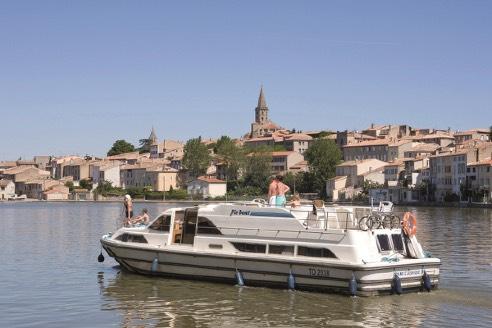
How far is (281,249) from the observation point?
80.5ft

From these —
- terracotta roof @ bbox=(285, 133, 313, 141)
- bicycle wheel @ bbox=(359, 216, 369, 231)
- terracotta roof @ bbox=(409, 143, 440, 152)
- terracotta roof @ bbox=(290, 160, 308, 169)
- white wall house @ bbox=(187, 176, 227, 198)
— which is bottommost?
bicycle wheel @ bbox=(359, 216, 369, 231)

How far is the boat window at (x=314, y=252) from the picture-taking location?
2367 centimetres

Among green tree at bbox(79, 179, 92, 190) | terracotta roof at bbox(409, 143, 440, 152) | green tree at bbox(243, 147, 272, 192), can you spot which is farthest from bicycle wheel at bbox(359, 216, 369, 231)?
green tree at bbox(79, 179, 92, 190)

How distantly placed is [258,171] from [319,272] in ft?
448

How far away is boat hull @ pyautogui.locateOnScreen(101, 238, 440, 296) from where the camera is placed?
23.0 meters

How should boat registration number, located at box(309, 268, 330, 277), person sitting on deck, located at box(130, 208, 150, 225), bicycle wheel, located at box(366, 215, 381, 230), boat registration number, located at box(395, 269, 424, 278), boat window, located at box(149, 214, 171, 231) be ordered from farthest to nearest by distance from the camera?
person sitting on deck, located at box(130, 208, 150, 225), boat window, located at box(149, 214, 171, 231), bicycle wheel, located at box(366, 215, 381, 230), boat registration number, located at box(309, 268, 330, 277), boat registration number, located at box(395, 269, 424, 278)

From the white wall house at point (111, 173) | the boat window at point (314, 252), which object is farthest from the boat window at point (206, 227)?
the white wall house at point (111, 173)

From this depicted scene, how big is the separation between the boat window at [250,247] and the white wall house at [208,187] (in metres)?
133

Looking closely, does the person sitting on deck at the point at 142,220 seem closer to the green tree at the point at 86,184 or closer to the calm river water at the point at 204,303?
the calm river water at the point at 204,303

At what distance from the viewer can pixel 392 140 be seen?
16050cm

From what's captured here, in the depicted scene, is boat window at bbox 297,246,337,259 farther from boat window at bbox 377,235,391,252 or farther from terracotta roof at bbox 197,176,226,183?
terracotta roof at bbox 197,176,226,183

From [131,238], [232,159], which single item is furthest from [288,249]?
[232,159]

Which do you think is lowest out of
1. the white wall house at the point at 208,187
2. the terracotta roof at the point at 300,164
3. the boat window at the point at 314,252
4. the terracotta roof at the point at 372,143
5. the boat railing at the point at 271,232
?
the boat window at the point at 314,252

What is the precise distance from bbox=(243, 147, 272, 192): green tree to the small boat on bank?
13089 centimetres
